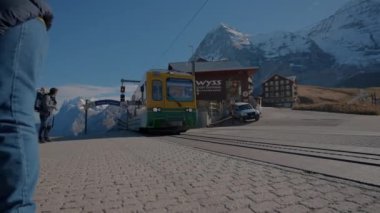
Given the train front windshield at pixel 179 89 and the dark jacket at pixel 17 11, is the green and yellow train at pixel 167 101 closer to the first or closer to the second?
the train front windshield at pixel 179 89

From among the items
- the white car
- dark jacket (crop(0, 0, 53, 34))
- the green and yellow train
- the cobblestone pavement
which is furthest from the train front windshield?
dark jacket (crop(0, 0, 53, 34))

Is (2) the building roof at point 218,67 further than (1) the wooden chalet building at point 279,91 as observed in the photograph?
No

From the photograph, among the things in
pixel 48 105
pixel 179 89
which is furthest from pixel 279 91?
pixel 48 105

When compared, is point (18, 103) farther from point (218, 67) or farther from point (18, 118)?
point (218, 67)

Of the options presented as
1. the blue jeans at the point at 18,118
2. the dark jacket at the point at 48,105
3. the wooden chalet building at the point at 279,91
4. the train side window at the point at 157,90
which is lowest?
the blue jeans at the point at 18,118

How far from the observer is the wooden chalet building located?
8944cm

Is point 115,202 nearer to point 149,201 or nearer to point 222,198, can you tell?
point 149,201

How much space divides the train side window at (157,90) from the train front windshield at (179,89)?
434 mm

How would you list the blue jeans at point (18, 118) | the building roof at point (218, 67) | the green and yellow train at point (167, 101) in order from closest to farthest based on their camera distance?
the blue jeans at point (18, 118) < the green and yellow train at point (167, 101) < the building roof at point (218, 67)

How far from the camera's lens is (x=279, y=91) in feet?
306

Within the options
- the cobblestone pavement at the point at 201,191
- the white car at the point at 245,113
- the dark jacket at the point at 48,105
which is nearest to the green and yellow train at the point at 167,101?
the dark jacket at the point at 48,105

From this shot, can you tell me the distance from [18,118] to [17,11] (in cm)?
44

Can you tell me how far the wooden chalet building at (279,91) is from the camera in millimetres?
89438

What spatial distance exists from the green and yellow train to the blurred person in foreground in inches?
625
